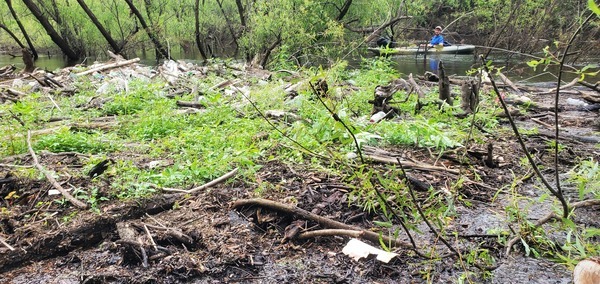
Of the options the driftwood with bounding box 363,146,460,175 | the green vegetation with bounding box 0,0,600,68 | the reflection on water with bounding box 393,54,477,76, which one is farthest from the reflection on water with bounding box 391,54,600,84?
the driftwood with bounding box 363,146,460,175

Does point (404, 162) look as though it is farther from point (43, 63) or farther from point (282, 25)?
point (43, 63)

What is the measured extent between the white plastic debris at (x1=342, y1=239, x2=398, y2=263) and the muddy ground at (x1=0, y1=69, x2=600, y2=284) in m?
0.04

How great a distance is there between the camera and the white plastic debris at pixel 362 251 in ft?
8.72

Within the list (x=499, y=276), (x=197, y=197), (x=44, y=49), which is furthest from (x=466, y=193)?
(x=44, y=49)

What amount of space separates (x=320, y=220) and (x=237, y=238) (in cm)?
64

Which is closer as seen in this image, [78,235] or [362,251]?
[362,251]

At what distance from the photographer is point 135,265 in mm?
2689

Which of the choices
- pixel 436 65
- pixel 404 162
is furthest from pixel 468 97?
pixel 436 65

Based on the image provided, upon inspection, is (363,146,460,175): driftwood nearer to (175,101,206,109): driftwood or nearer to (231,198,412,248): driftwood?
(231,198,412,248): driftwood

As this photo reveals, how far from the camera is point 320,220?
10.3 ft

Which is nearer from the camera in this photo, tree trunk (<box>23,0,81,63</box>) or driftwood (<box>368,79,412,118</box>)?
driftwood (<box>368,79,412,118</box>)

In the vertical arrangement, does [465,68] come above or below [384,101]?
below

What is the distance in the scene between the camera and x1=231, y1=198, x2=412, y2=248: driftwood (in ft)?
9.47

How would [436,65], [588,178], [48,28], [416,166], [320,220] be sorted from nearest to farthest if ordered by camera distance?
[588,178], [320,220], [416,166], [48,28], [436,65]
